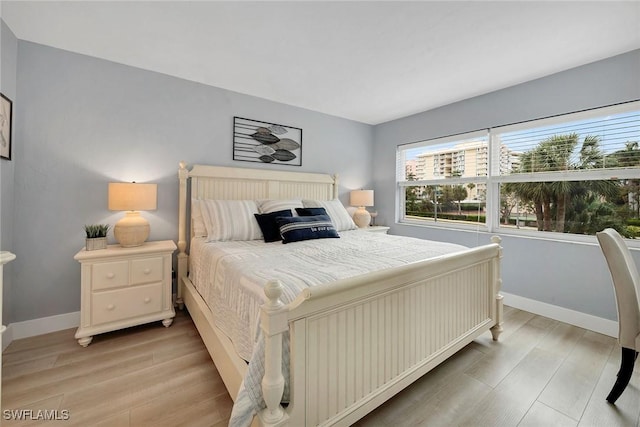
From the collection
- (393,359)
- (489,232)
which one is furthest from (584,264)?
(393,359)

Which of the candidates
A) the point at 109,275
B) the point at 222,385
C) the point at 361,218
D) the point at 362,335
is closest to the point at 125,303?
the point at 109,275

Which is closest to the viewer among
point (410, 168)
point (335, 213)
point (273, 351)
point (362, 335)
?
point (273, 351)

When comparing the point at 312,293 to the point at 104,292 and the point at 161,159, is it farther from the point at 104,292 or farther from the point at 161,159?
the point at 161,159

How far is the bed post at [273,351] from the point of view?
1.00 metres

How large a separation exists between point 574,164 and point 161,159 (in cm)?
399

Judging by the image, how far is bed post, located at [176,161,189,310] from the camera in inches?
106

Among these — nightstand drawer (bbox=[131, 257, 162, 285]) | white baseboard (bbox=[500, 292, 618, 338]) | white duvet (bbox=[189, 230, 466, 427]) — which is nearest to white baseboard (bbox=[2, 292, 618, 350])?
white baseboard (bbox=[500, 292, 618, 338])

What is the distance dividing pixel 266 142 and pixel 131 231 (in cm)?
171

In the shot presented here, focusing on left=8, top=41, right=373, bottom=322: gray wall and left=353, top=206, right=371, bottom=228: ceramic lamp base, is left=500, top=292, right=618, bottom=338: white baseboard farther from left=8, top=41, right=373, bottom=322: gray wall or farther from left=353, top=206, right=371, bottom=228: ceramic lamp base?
left=8, top=41, right=373, bottom=322: gray wall

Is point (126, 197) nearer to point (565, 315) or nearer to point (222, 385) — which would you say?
point (222, 385)

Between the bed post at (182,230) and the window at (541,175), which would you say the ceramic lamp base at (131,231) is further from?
the window at (541,175)

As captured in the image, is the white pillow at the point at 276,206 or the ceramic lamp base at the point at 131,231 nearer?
the ceramic lamp base at the point at 131,231

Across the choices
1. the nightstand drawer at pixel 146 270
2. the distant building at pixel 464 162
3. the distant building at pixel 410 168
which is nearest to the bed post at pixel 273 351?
the nightstand drawer at pixel 146 270

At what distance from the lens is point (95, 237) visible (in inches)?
87.4
